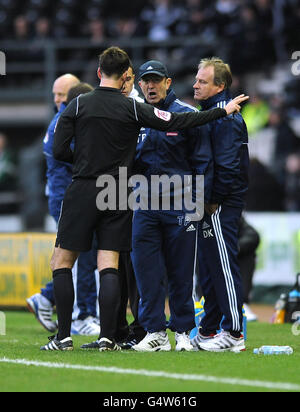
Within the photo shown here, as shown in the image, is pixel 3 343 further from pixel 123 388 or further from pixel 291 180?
pixel 291 180

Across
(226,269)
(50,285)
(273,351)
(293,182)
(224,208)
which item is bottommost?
(273,351)

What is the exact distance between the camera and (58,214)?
9.51m

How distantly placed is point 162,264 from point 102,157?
961 mm

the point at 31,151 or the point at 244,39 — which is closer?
the point at 244,39

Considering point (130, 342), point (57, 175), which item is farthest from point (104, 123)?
point (57, 175)

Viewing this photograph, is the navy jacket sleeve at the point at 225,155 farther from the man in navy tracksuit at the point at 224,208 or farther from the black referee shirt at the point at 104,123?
the black referee shirt at the point at 104,123

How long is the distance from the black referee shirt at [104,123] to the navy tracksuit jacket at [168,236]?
229 millimetres

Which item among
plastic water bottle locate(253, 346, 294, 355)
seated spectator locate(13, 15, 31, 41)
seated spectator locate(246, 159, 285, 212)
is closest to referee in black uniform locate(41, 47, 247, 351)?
plastic water bottle locate(253, 346, 294, 355)

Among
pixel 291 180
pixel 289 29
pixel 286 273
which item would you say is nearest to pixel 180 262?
pixel 286 273

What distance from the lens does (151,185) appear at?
23.8 feet

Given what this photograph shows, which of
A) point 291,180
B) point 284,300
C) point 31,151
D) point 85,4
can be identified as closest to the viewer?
point 284,300

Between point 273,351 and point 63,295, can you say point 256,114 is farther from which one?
point 63,295

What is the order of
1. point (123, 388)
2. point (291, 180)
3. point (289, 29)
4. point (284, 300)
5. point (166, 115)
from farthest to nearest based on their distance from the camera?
point (289, 29), point (291, 180), point (284, 300), point (166, 115), point (123, 388)

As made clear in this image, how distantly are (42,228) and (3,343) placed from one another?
7.92m
